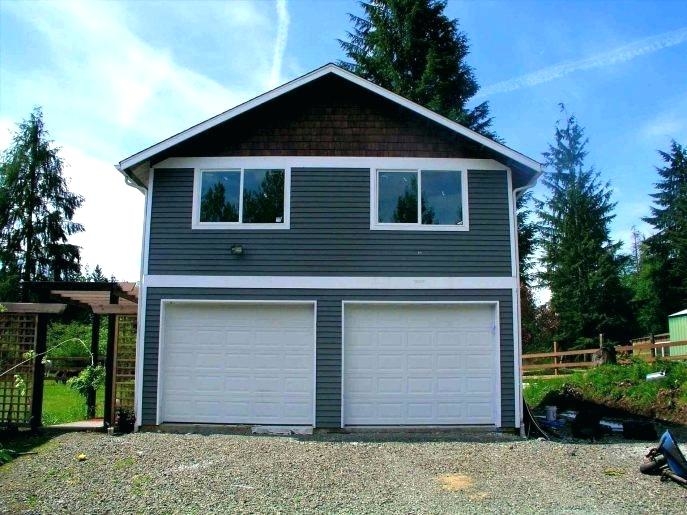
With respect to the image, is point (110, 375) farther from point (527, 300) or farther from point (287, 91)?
point (527, 300)

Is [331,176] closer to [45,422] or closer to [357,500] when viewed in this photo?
[357,500]

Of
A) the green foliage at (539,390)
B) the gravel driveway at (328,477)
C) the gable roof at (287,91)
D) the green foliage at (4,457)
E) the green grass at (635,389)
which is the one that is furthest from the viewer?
the green foliage at (539,390)

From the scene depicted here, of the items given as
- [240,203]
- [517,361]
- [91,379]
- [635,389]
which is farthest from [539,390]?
[91,379]

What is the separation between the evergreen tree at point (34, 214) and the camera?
2845cm

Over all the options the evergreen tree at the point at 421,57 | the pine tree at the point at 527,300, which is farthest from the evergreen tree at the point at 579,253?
the evergreen tree at the point at 421,57

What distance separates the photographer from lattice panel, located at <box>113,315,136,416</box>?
1039cm

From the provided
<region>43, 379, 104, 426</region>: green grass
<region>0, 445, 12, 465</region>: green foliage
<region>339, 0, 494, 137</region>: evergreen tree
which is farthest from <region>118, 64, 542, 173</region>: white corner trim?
<region>339, 0, 494, 137</region>: evergreen tree

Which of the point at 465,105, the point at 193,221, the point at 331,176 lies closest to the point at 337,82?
the point at 331,176

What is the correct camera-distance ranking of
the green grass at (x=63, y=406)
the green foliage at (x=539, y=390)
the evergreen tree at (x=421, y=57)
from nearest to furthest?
the green grass at (x=63, y=406), the green foliage at (x=539, y=390), the evergreen tree at (x=421, y=57)

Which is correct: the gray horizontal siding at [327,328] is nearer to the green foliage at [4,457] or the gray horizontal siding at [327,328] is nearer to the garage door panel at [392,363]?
the garage door panel at [392,363]

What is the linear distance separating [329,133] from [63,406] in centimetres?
964

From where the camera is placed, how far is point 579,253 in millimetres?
33594

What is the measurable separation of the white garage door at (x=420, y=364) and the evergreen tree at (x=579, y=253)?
23404 millimetres

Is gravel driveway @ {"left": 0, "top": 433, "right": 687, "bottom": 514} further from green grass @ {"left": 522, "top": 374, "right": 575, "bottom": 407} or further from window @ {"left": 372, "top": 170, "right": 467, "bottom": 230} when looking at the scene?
green grass @ {"left": 522, "top": 374, "right": 575, "bottom": 407}
